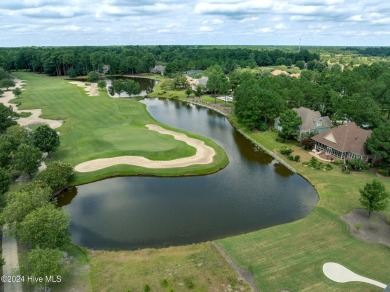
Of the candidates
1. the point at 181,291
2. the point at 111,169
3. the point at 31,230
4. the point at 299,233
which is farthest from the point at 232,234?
the point at 111,169

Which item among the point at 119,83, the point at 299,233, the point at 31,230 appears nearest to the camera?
the point at 31,230

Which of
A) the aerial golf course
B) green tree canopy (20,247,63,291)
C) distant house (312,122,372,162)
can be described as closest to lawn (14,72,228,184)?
the aerial golf course

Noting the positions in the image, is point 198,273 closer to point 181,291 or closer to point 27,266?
point 181,291

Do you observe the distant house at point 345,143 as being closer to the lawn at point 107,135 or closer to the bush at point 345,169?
the bush at point 345,169

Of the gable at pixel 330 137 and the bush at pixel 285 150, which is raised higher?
the gable at pixel 330 137

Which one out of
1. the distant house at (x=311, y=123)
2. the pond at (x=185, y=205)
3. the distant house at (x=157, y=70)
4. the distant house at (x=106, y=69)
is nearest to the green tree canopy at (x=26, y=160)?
the pond at (x=185, y=205)

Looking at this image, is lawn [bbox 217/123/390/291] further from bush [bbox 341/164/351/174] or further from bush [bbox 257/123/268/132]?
bush [bbox 257/123/268/132]
